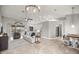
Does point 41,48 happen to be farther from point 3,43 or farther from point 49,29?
point 3,43

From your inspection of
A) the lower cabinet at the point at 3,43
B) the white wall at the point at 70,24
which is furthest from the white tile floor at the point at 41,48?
the white wall at the point at 70,24

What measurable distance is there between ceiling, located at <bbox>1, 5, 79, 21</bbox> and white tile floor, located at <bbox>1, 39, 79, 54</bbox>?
599 millimetres

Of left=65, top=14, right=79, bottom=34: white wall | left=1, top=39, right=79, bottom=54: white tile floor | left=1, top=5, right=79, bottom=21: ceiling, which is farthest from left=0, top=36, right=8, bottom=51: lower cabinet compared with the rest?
left=65, top=14, right=79, bottom=34: white wall

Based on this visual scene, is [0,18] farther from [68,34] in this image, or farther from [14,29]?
[68,34]

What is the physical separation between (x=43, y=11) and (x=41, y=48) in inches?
36.2

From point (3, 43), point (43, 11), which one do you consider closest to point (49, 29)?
point (43, 11)

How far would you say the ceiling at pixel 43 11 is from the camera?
250 centimetres

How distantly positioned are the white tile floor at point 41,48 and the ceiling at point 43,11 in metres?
0.60

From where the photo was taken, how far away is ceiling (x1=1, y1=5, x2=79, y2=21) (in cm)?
250

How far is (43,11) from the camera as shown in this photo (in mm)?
2561

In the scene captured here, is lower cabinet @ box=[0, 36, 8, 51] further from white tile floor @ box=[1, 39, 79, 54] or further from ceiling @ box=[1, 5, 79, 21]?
ceiling @ box=[1, 5, 79, 21]
